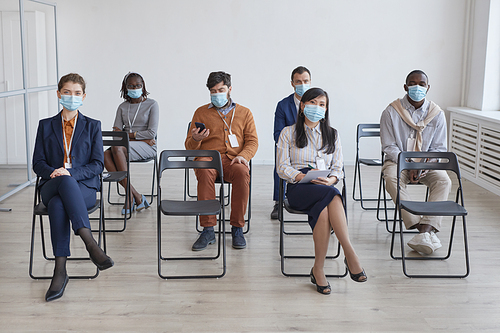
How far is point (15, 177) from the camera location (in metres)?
6.23

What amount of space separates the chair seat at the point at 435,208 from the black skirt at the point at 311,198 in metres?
0.57

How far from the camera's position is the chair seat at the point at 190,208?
125 inches

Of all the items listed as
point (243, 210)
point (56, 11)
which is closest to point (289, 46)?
point (56, 11)

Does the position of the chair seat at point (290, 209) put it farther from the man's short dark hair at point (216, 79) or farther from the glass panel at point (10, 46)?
the glass panel at point (10, 46)

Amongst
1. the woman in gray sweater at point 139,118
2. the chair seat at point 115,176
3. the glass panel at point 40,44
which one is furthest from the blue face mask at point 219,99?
the glass panel at point 40,44

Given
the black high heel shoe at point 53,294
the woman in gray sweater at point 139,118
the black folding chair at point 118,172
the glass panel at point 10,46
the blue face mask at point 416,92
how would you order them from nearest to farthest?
the black high heel shoe at point 53,294, the blue face mask at point 416,92, the black folding chair at point 118,172, the woman in gray sweater at point 139,118, the glass panel at point 10,46

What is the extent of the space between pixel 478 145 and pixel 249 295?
4.33 meters

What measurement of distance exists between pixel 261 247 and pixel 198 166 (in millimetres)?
882

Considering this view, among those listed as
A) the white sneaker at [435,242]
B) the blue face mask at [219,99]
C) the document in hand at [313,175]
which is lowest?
the white sneaker at [435,242]

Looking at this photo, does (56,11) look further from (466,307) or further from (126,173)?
(466,307)

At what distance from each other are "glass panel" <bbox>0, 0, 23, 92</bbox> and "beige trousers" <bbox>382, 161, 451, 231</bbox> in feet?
16.4

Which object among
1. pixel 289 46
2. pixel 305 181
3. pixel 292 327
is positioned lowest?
pixel 292 327

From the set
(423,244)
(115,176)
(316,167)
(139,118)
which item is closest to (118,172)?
(115,176)

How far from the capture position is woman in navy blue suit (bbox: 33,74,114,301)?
306 cm
